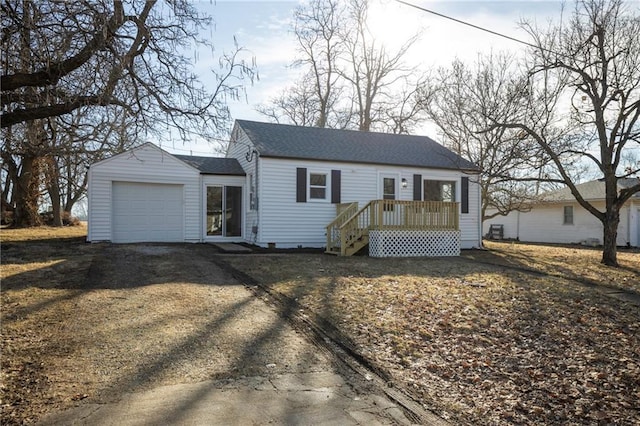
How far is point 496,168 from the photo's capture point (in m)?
16.3

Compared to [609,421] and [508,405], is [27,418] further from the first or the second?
[609,421]

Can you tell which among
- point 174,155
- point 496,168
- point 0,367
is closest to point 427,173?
point 496,168

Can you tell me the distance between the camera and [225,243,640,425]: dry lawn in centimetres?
394

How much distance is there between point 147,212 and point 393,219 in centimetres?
856

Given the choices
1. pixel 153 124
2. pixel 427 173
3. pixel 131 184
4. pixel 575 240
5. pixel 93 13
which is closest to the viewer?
pixel 93 13

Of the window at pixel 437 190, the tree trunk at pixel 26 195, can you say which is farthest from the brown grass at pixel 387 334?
the tree trunk at pixel 26 195

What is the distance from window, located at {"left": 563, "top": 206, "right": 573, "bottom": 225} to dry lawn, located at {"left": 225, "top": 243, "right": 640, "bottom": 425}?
1598 cm

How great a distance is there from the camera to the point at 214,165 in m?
17.0

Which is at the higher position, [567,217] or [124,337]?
[567,217]

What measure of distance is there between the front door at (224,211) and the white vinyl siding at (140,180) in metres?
0.47

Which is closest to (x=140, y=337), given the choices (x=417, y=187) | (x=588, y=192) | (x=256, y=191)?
(x=256, y=191)

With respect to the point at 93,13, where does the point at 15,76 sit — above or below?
below

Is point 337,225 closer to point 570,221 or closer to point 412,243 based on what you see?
point 412,243

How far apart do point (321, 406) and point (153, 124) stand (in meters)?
4.86
